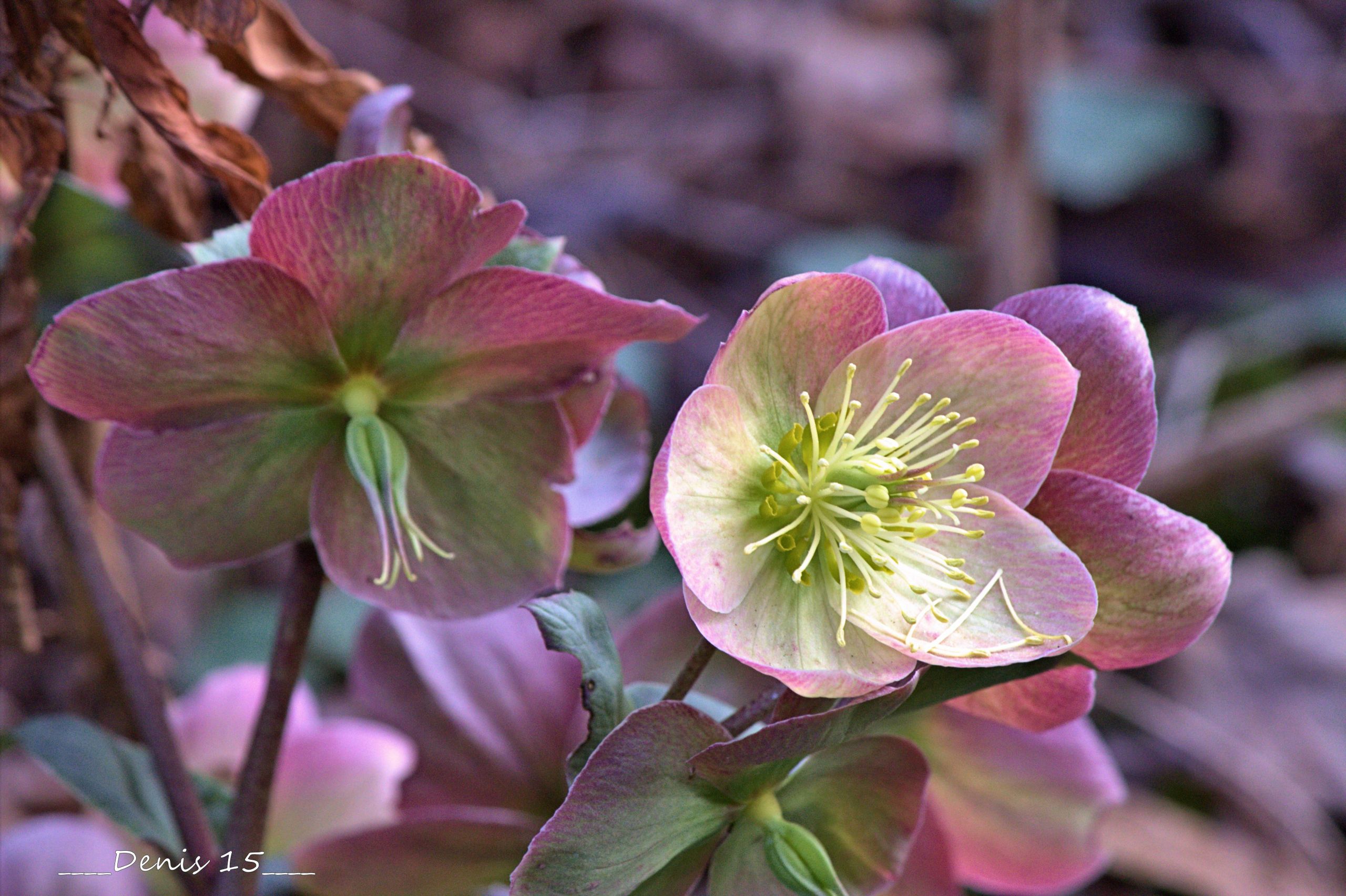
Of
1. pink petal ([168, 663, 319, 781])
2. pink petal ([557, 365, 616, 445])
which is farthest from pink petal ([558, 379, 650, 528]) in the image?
Answer: pink petal ([168, 663, 319, 781])

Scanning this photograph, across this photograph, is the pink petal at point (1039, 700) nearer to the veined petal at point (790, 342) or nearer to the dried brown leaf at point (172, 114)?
the veined petal at point (790, 342)

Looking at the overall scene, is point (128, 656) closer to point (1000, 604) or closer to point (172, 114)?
point (172, 114)

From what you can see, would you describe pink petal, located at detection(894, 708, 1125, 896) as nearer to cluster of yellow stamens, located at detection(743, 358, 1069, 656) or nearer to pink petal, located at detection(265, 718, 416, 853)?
cluster of yellow stamens, located at detection(743, 358, 1069, 656)

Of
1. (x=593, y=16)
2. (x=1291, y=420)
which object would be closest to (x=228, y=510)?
(x=1291, y=420)

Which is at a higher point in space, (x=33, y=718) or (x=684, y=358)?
(x=33, y=718)

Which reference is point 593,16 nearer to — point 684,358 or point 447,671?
point 684,358

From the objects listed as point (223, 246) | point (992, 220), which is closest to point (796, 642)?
point (223, 246)
